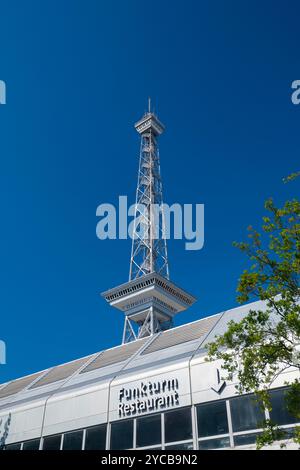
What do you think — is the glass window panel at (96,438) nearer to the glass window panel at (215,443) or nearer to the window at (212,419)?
the window at (212,419)

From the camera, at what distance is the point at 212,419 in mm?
18656

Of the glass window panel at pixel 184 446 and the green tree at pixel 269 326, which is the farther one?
the glass window panel at pixel 184 446

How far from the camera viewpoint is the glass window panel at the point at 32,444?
946 inches

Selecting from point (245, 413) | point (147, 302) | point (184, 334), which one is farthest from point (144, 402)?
point (147, 302)

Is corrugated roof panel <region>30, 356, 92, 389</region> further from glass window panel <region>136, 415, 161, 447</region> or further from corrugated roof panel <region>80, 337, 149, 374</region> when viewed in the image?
glass window panel <region>136, 415, 161, 447</region>

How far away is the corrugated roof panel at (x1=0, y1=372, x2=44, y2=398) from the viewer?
32.6 meters

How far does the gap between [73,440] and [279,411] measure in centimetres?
1097

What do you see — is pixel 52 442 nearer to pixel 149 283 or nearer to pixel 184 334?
pixel 184 334

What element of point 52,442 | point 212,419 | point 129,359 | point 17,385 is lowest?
point 212,419

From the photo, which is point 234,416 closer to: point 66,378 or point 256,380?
point 256,380

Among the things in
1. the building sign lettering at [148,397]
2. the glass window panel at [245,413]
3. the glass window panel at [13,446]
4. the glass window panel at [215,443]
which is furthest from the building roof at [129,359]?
the glass window panel at [215,443]

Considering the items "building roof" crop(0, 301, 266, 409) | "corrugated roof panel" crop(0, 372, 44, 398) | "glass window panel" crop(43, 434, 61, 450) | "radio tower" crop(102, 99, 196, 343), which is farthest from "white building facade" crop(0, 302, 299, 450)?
"radio tower" crop(102, 99, 196, 343)

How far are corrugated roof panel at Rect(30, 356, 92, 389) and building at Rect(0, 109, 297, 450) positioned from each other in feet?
0.48

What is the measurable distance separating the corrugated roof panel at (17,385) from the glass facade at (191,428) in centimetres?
1061
